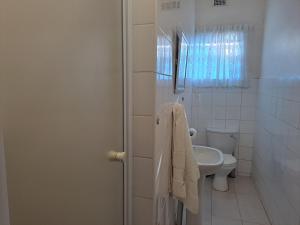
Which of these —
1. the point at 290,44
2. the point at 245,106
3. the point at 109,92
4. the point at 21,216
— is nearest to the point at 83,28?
the point at 109,92

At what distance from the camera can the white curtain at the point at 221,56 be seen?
295cm

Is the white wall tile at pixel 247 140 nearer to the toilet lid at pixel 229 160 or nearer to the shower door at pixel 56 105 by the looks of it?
the toilet lid at pixel 229 160

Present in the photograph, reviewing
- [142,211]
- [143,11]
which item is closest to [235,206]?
[142,211]

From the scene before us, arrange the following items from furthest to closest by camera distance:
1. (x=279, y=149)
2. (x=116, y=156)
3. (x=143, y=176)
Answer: (x=279, y=149) < (x=143, y=176) < (x=116, y=156)

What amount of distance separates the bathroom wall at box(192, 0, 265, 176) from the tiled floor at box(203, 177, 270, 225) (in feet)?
1.48

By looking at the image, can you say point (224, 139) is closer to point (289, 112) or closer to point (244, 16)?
point (289, 112)

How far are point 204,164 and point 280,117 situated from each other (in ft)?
2.90

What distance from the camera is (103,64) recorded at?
81 cm

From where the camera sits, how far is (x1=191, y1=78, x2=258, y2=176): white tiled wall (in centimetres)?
308

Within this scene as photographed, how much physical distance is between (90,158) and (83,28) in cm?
43

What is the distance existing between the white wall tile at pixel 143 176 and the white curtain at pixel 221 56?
7.16ft

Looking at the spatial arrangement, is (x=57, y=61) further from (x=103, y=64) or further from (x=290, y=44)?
(x=290, y=44)

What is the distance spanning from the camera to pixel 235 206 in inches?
96.9

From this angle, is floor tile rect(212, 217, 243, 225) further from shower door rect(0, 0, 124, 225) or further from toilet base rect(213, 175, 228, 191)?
shower door rect(0, 0, 124, 225)
